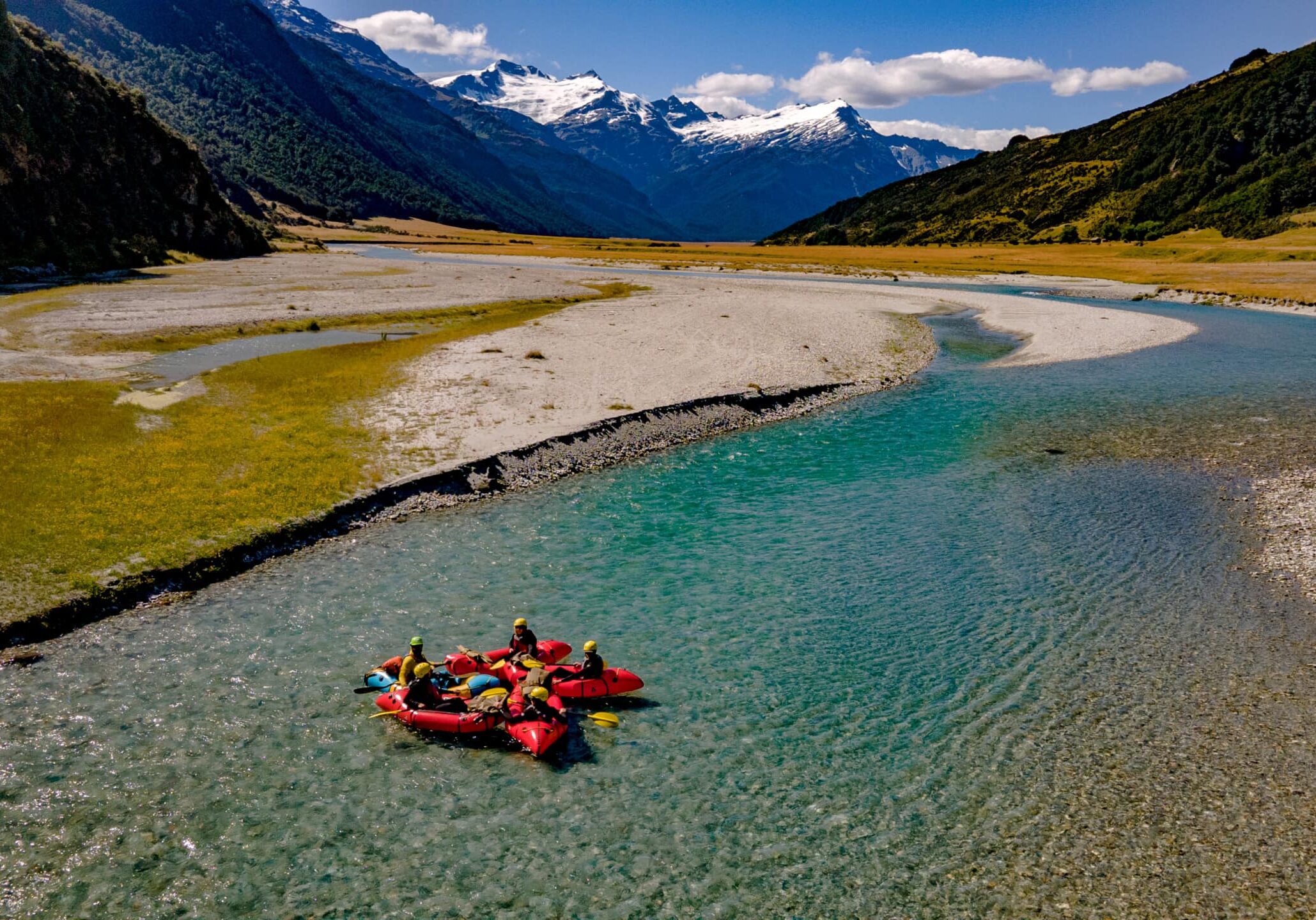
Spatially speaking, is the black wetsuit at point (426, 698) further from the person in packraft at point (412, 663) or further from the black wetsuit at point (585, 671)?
the black wetsuit at point (585, 671)

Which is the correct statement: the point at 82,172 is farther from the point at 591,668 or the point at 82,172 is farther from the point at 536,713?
the point at 536,713

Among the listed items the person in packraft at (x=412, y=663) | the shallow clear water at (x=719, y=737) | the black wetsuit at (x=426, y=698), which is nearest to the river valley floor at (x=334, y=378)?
the shallow clear water at (x=719, y=737)

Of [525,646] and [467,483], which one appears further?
[467,483]

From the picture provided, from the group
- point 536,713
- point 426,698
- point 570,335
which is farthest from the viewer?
point 570,335

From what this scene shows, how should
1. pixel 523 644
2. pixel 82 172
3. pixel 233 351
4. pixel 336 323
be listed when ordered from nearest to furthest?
pixel 523 644
pixel 233 351
pixel 336 323
pixel 82 172

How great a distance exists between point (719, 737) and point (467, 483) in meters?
20.5

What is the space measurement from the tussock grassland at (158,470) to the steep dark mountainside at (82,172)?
70.2 m

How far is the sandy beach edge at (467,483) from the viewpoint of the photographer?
23.1 metres

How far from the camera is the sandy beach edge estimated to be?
75.9ft

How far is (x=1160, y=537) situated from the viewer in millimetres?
30844

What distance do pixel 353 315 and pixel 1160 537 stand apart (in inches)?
2951

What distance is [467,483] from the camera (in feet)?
115

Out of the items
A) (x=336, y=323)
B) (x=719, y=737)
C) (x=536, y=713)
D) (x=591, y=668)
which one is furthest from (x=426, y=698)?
(x=336, y=323)

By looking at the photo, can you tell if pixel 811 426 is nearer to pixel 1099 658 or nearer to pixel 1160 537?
pixel 1160 537
